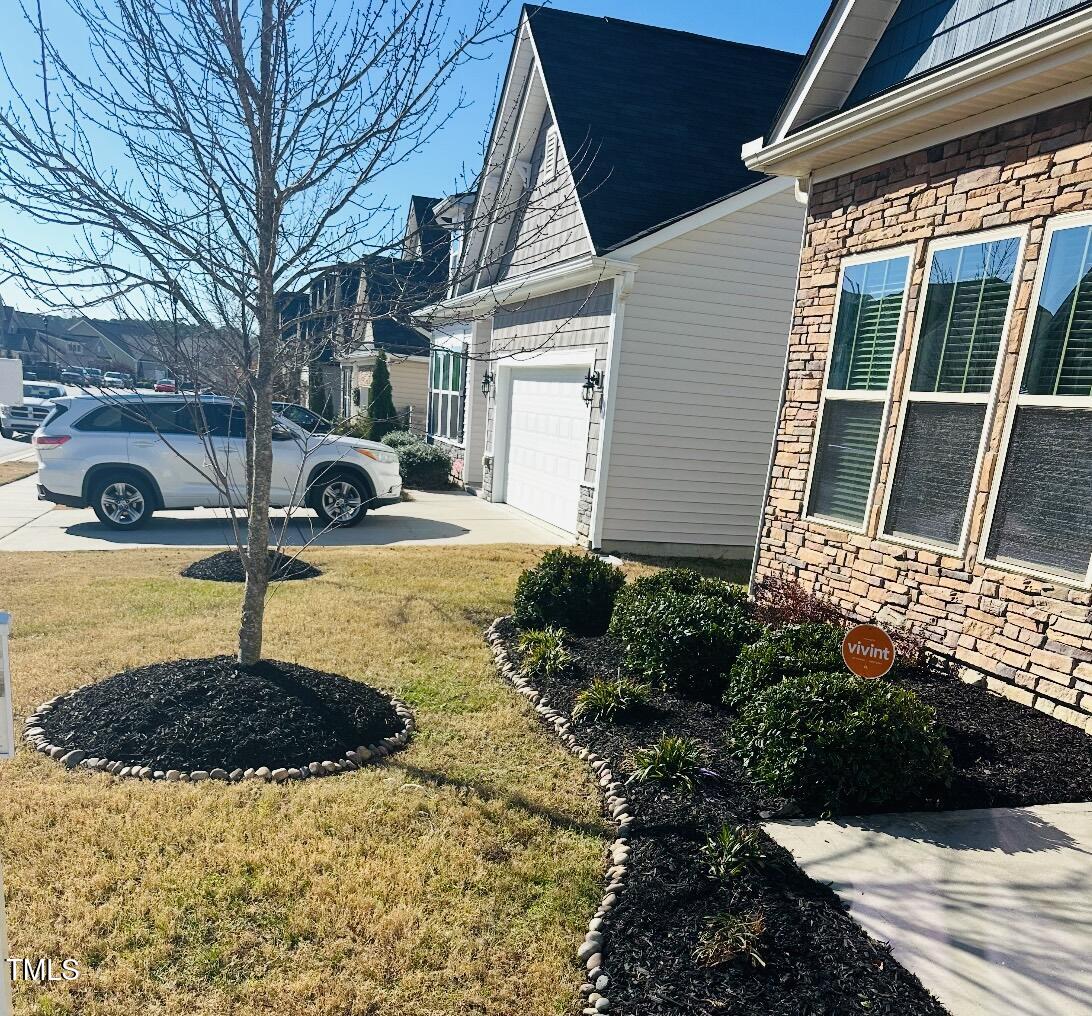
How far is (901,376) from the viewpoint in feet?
18.5

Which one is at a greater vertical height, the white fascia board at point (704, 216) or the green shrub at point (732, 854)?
the white fascia board at point (704, 216)

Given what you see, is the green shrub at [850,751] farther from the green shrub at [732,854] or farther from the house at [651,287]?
the house at [651,287]

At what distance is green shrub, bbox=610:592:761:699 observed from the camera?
499 cm

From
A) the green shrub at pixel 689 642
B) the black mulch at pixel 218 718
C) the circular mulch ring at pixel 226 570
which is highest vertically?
the green shrub at pixel 689 642

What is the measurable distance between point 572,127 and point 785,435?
6204mm

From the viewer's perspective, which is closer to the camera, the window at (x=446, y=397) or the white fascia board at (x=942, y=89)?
the white fascia board at (x=942, y=89)

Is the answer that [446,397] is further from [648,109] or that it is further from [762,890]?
[762,890]

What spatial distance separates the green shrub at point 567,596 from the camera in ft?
21.2

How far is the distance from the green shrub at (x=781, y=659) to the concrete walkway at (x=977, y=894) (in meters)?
0.95

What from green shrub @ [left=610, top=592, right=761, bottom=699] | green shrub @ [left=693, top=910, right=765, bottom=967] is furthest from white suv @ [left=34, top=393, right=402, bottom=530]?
green shrub @ [left=693, top=910, right=765, bottom=967]

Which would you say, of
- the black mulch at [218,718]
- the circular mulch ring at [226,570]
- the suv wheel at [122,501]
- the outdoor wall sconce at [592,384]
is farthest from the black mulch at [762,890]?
the suv wheel at [122,501]

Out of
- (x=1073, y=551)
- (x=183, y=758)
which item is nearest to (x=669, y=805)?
(x=183, y=758)

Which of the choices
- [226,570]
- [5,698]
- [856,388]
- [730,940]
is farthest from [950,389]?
[226,570]

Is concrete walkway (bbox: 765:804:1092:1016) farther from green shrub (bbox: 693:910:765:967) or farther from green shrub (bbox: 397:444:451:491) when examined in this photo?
green shrub (bbox: 397:444:451:491)
